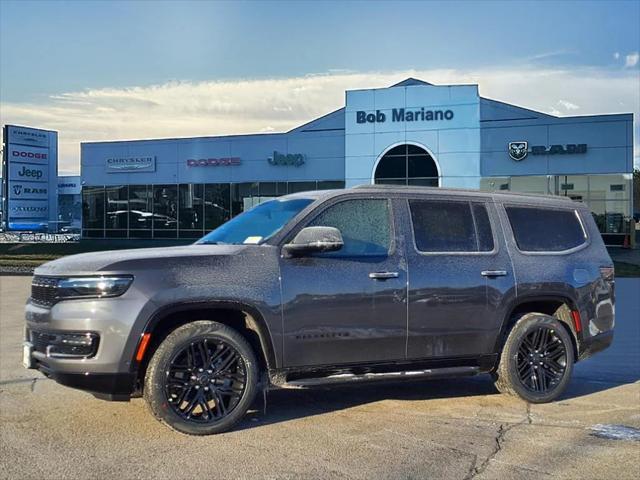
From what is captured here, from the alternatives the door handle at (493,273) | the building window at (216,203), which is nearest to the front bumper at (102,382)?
the door handle at (493,273)

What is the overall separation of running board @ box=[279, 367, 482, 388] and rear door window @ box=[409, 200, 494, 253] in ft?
3.45

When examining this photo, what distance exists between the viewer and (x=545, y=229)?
6.71 meters

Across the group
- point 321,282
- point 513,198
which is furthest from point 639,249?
point 321,282

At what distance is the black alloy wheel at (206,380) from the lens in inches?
201

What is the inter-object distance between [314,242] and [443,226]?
1.43 m

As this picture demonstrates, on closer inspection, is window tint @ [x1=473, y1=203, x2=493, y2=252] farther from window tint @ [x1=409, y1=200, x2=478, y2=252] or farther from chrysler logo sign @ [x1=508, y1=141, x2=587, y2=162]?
chrysler logo sign @ [x1=508, y1=141, x2=587, y2=162]

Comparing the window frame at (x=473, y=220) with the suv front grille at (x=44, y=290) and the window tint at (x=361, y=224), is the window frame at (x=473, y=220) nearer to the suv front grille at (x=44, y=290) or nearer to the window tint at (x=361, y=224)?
the window tint at (x=361, y=224)

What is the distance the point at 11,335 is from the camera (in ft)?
33.6

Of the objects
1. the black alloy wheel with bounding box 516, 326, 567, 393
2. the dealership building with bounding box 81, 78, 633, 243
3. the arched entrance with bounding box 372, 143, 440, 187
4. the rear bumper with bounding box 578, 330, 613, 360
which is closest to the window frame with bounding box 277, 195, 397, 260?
the black alloy wheel with bounding box 516, 326, 567, 393

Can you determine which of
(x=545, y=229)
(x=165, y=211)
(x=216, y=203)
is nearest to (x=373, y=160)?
(x=216, y=203)

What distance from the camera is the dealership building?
3338 cm

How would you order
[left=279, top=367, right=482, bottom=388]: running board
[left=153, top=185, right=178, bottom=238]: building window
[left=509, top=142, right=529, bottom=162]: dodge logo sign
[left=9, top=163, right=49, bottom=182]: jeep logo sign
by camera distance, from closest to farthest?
[left=279, top=367, right=482, bottom=388]: running board → [left=509, top=142, right=529, bottom=162]: dodge logo sign → [left=9, top=163, right=49, bottom=182]: jeep logo sign → [left=153, top=185, right=178, bottom=238]: building window

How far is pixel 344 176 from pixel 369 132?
2.83m

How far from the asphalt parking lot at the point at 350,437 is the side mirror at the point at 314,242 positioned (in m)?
1.44
